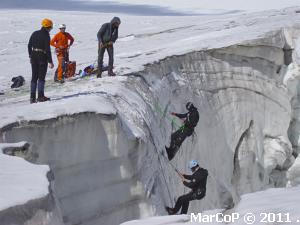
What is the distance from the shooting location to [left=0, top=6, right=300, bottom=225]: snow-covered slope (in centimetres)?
805

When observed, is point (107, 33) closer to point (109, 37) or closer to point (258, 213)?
point (109, 37)

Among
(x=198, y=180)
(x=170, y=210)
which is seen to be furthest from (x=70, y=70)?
(x=170, y=210)

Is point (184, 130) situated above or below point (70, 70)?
below

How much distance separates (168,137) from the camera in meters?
11.5

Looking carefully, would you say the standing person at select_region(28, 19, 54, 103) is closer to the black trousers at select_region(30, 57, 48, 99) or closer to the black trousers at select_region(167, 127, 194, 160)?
the black trousers at select_region(30, 57, 48, 99)

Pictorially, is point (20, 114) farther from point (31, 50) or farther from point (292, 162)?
point (292, 162)

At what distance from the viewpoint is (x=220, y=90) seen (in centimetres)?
1533

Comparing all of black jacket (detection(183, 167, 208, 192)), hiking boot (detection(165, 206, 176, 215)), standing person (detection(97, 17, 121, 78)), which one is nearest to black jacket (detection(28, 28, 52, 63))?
standing person (detection(97, 17, 121, 78))

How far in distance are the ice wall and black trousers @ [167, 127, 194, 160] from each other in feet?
0.52

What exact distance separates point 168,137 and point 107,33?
2.13 meters

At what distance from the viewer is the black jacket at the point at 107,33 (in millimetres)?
10906

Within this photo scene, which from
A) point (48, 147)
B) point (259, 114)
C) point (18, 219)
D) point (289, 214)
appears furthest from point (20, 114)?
point (259, 114)

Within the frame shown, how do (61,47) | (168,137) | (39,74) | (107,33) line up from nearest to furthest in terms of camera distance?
(39,74) < (107,33) < (168,137) < (61,47)

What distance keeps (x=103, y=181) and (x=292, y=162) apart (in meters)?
9.58
